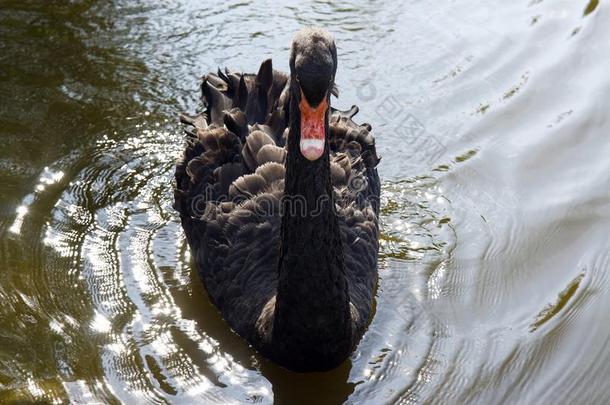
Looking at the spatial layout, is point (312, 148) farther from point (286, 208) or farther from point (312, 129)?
point (286, 208)

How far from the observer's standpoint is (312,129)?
3.59 meters

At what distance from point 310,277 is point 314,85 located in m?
0.95

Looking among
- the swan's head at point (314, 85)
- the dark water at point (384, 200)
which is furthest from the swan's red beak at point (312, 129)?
the dark water at point (384, 200)

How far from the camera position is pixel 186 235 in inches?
201

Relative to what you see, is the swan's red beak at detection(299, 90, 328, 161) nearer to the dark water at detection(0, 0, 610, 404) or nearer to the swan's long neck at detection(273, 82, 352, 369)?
the swan's long neck at detection(273, 82, 352, 369)

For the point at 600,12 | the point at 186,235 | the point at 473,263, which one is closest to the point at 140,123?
the point at 186,235

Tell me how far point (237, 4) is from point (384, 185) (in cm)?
283

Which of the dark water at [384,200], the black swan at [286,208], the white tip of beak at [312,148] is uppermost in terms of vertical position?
the white tip of beak at [312,148]

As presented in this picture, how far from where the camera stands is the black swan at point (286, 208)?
3877 mm

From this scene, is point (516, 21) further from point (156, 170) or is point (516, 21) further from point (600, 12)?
point (156, 170)

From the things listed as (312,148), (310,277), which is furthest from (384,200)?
(312,148)

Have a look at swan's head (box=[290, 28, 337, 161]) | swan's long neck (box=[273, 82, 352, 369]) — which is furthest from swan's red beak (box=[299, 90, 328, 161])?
swan's long neck (box=[273, 82, 352, 369])

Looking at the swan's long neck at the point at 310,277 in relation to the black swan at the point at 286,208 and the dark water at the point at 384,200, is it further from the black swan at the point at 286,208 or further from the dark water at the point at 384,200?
the dark water at the point at 384,200

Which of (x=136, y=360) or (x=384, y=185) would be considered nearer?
(x=136, y=360)
